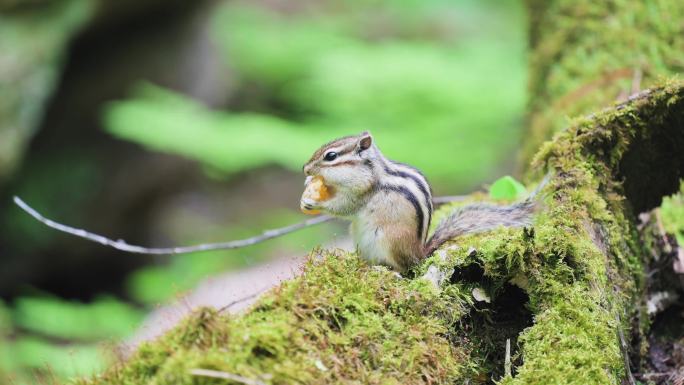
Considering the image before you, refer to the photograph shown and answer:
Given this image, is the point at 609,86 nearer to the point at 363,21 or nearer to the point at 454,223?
the point at 454,223

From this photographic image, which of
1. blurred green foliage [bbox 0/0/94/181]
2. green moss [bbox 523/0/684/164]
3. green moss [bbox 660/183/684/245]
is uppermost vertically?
A: blurred green foliage [bbox 0/0/94/181]

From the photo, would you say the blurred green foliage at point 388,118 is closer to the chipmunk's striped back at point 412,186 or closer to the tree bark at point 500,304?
the chipmunk's striped back at point 412,186

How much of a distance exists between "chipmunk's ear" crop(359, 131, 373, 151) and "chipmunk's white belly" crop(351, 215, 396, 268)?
1.00 feet

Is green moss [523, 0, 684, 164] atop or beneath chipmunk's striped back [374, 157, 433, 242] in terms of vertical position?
atop

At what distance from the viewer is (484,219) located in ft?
9.25

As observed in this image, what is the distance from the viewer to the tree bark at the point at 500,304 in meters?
1.81

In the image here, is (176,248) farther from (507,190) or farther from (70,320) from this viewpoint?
(70,320)

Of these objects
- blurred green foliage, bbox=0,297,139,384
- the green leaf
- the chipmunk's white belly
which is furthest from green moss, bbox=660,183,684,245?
blurred green foliage, bbox=0,297,139,384

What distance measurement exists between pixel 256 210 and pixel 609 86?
31.3 feet

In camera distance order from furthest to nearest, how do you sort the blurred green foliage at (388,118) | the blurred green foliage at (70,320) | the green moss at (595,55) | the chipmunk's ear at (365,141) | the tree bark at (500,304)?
the blurred green foliage at (388,118) → the blurred green foliage at (70,320) → the green moss at (595,55) → the chipmunk's ear at (365,141) → the tree bark at (500,304)

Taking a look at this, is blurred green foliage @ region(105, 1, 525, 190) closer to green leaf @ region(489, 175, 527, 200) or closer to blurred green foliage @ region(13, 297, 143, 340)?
blurred green foliage @ region(13, 297, 143, 340)

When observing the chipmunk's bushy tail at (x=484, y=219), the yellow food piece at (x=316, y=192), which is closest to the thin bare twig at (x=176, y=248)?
the yellow food piece at (x=316, y=192)

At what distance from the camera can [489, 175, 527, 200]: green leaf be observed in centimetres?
331

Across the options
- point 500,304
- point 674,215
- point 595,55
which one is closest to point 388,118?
point 595,55
